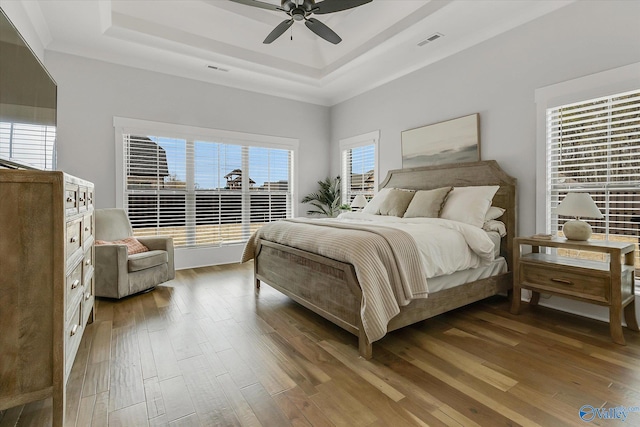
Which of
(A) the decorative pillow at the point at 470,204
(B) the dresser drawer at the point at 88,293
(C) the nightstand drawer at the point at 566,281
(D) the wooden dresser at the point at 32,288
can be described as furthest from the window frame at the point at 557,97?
(B) the dresser drawer at the point at 88,293

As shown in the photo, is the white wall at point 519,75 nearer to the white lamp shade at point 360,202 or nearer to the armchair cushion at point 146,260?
the white lamp shade at point 360,202

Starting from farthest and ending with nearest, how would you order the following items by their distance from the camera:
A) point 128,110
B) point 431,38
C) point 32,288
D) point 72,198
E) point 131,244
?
point 128,110 → point 431,38 → point 131,244 → point 72,198 → point 32,288

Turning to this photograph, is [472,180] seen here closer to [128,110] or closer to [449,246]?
[449,246]

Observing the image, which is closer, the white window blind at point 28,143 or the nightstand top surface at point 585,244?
the white window blind at point 28,143

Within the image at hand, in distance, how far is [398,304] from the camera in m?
2.21

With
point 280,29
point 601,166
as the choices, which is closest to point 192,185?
point 280,29

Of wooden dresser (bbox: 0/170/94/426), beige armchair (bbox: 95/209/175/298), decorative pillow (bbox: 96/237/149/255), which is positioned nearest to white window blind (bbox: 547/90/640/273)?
wooden dresser (bbox: 0/170/94/426)

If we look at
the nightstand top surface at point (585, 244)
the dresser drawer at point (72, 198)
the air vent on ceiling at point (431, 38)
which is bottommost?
the nightstand top surface at point (585, 244)

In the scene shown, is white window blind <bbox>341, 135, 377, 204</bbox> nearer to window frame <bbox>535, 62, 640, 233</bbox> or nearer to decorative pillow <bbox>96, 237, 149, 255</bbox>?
window frame <bbox>535, 62, 640, 233</bbox>

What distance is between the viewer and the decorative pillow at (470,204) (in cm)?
321

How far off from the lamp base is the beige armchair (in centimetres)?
405

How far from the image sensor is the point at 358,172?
5.72 meters

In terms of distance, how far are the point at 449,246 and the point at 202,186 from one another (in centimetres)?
380

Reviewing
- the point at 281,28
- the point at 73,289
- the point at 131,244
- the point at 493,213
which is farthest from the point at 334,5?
the point at 131,244
